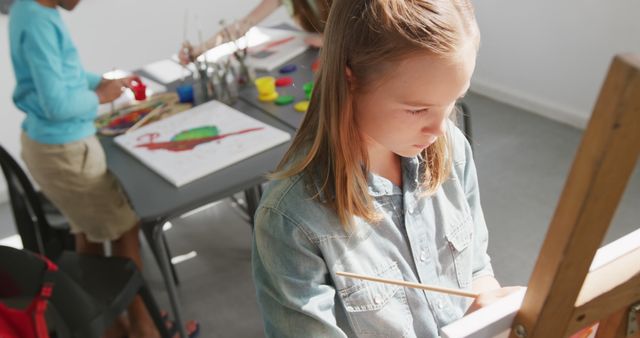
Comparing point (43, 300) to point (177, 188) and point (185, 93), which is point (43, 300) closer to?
point (177, 188)

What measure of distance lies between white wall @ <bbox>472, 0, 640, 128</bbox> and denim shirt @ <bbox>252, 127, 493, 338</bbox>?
1965 mm

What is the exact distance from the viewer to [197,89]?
2.10 metres

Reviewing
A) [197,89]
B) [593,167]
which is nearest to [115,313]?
[197,89]

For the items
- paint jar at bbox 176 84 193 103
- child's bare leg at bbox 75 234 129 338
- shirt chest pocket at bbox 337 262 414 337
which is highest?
shirt chest pocket at bbox 337 262 414 337

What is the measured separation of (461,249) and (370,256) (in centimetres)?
19

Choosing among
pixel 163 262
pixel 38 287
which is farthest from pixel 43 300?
pixel 163 262

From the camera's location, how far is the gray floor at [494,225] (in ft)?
6.91

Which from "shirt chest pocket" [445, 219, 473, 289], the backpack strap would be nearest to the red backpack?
the backpack strap

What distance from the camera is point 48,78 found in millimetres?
1504

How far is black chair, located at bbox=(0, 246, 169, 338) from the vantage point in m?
1.28

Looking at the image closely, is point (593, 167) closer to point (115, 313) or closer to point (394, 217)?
point (394, 217)

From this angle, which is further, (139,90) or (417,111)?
(139,90)

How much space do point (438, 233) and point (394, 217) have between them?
0.09 m

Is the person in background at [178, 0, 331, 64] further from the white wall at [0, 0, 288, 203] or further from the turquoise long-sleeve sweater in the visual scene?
the white wall at [0, 0, 288, 203]
